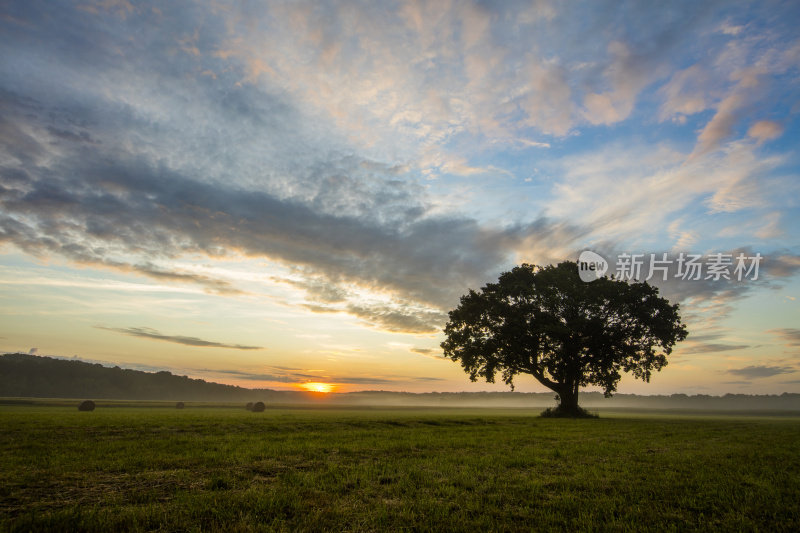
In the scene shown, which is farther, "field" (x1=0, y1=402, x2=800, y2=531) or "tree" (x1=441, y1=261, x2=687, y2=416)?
"tree" (x1=441, y1=261, x2=687, y2=416)

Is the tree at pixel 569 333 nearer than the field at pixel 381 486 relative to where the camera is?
No

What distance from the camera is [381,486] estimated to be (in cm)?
848

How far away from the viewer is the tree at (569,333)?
41938 mm

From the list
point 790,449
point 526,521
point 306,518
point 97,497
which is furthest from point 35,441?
point 790,449

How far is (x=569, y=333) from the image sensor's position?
133 ft

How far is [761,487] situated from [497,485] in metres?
6.17

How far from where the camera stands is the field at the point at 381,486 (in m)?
6.24

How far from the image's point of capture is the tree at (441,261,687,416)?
41.9 m

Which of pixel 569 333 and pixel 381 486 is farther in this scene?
pixel 569 333

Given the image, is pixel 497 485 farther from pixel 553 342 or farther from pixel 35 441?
pixel 553 342

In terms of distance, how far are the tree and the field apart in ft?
89.1

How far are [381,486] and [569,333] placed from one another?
121 feet

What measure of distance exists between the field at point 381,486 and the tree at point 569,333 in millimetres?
27153

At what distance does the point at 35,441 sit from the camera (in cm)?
1407
